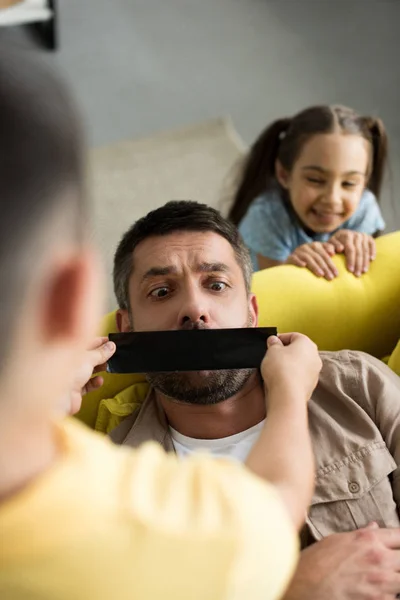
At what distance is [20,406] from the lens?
60 centimetres

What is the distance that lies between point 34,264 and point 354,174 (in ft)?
5.08

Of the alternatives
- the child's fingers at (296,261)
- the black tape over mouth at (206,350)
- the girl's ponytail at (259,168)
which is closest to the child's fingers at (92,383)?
the black tape over mouth at (206,350)

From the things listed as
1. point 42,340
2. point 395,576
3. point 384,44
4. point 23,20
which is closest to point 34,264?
point 42,340

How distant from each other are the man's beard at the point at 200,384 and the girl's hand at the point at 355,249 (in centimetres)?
45

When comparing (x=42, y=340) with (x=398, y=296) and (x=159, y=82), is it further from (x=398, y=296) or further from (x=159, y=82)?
(x=159, y=82)

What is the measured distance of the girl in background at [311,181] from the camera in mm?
1997

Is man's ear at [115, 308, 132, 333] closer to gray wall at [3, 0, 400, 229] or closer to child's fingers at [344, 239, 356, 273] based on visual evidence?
child's fingers at [344, 239, 356, 273]

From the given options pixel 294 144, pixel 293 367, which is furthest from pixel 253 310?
pixel 294 144

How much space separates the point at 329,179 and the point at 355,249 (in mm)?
357

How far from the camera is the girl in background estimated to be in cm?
200

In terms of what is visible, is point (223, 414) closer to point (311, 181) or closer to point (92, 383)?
point (92, 383)

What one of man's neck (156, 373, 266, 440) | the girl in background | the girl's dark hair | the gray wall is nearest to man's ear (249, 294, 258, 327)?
man's neck (156, 373, 266, 440)

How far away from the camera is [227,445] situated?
4.38 ft

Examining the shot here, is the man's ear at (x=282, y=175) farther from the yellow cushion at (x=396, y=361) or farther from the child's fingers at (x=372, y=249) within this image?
the yellow cushion at (x=396, y=361)
